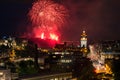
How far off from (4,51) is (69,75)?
14485 millimetres

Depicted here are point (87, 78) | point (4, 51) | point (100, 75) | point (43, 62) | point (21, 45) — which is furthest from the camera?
point (21, 45)

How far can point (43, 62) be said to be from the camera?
28250mm

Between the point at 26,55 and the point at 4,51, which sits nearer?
the point at 26,55

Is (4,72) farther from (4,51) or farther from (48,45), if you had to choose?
(48,45)

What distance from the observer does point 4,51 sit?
34625 millimetres

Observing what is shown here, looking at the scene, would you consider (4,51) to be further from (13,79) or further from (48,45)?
(13,79)

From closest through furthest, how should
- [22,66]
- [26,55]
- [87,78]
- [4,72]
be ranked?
[4,72] → [87,78] → [22,66] → [26,55]

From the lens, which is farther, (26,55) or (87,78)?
(26,55)

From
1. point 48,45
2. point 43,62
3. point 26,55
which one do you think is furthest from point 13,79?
point 48,45

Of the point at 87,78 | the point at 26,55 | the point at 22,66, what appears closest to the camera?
the point at 87,78

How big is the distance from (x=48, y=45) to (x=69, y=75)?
84.1 ft

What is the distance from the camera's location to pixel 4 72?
15562 mm

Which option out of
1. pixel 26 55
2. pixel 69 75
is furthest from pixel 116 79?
pixel 26 55

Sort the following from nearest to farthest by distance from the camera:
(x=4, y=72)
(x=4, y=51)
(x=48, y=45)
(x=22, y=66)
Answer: (x=4, y=72), (x=22, y=66), (x=4, y=51), (x=48, y=45)
